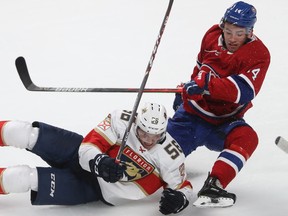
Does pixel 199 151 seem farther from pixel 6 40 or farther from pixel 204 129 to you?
pixel 6 40

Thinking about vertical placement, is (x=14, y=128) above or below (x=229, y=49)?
below

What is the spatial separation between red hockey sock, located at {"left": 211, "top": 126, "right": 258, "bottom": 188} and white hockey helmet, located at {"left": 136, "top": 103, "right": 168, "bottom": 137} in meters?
0.40

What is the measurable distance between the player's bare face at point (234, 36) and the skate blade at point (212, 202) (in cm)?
88

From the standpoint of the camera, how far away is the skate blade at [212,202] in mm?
3029

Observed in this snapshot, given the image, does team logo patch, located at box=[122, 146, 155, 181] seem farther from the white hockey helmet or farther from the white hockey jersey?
the white hockey helmet

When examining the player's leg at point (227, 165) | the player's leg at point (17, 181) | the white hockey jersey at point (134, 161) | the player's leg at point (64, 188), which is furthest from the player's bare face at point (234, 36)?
the player's leg at point (17, 181)

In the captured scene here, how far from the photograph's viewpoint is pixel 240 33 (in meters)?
3.48

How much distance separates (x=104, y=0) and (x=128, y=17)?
66 cm

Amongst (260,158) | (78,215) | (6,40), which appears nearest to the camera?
(78,215)

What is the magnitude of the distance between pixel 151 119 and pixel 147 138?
0.38 feet

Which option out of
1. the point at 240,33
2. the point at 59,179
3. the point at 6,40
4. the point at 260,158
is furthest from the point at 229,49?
the point at 6,40

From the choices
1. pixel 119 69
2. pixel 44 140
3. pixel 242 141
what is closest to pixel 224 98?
pixel 242 141

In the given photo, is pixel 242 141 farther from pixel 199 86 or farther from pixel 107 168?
pixel 107 168

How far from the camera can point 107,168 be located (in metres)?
2.92
